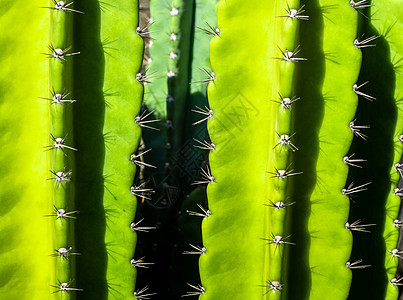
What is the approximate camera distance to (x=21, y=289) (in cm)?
208

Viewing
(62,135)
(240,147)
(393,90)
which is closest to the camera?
(62,135)

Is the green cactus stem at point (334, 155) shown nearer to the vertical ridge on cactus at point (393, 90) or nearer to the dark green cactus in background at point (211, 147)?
A: the dark green cactus in background at point (211, 147)

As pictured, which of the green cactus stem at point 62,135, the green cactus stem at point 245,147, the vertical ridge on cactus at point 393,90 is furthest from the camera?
the vertical ridge on cactus at point 393,90

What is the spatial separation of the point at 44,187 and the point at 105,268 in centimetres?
41

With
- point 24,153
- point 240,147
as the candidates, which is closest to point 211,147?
point 240,147

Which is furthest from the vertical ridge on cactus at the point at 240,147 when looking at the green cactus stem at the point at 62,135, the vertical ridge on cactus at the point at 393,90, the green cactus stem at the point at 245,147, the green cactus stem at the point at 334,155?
the vertical ridge on cactus at the point at 393,90

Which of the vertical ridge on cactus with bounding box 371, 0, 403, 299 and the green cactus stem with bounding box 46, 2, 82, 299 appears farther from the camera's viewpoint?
the vertical ridge on cactus with bounding box 371, 0, 403, 299

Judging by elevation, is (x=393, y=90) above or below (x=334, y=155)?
above

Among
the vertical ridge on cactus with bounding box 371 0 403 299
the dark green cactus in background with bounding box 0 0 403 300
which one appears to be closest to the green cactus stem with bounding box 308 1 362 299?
the dark green cactus in background with bounding box 0 0 403 300

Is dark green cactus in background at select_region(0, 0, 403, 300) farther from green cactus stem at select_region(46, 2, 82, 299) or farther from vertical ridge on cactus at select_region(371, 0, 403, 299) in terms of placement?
vertical ridge on cactus at select_region(371, 0, 403, 299)

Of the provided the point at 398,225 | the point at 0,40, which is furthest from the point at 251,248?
Result: the point at 0,40

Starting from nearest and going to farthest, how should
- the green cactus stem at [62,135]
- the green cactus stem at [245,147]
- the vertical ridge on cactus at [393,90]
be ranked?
the green cactus stem at [62,135]
the green cactus stem at [245,147]
the vertical ridge on cactus at [393,90]

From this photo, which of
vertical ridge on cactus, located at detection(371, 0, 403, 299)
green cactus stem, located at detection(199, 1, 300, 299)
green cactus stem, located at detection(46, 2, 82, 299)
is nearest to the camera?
green cactus stem, located at detection(46, 2, 82, 299)

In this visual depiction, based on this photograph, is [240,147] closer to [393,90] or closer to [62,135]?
[62,135]
